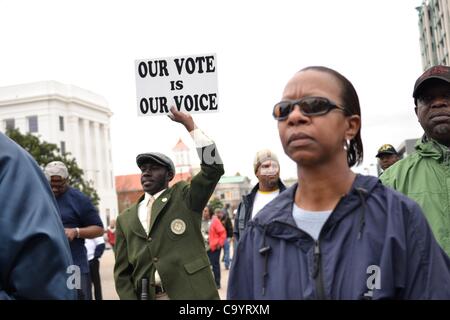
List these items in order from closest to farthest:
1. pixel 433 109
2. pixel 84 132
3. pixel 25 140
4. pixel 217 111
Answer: pixel 433 109 → pixel 217 111 → pixel 25 140 → pixel 84 132

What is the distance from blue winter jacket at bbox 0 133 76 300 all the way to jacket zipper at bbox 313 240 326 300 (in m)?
0.68

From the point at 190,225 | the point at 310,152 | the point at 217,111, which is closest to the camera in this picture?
the point at 310,152

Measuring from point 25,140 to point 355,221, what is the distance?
105 feet

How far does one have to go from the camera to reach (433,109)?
3326mm

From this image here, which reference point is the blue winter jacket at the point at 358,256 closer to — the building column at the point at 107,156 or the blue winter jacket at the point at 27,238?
the blue winter jacket at the point at 27,238

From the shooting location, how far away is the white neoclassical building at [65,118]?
308 ft

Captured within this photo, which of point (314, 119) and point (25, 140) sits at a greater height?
point (25, 140)

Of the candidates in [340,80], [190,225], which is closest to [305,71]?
[340,80]

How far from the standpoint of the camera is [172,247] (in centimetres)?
447

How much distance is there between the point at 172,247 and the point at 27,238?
2863mm

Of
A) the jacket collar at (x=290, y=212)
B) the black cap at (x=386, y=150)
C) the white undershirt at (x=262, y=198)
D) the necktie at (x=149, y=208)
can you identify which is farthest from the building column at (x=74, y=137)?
the jacket collar at (x=290, y=212)

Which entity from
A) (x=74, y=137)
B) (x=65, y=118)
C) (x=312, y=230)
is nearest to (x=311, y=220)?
(x=312, y=230)

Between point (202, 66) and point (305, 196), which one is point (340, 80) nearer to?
point (305, 196)

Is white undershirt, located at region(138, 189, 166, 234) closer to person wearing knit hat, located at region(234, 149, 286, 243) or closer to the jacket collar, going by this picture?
person wearing knit hat, located at region(234, 149, 286, 243)
